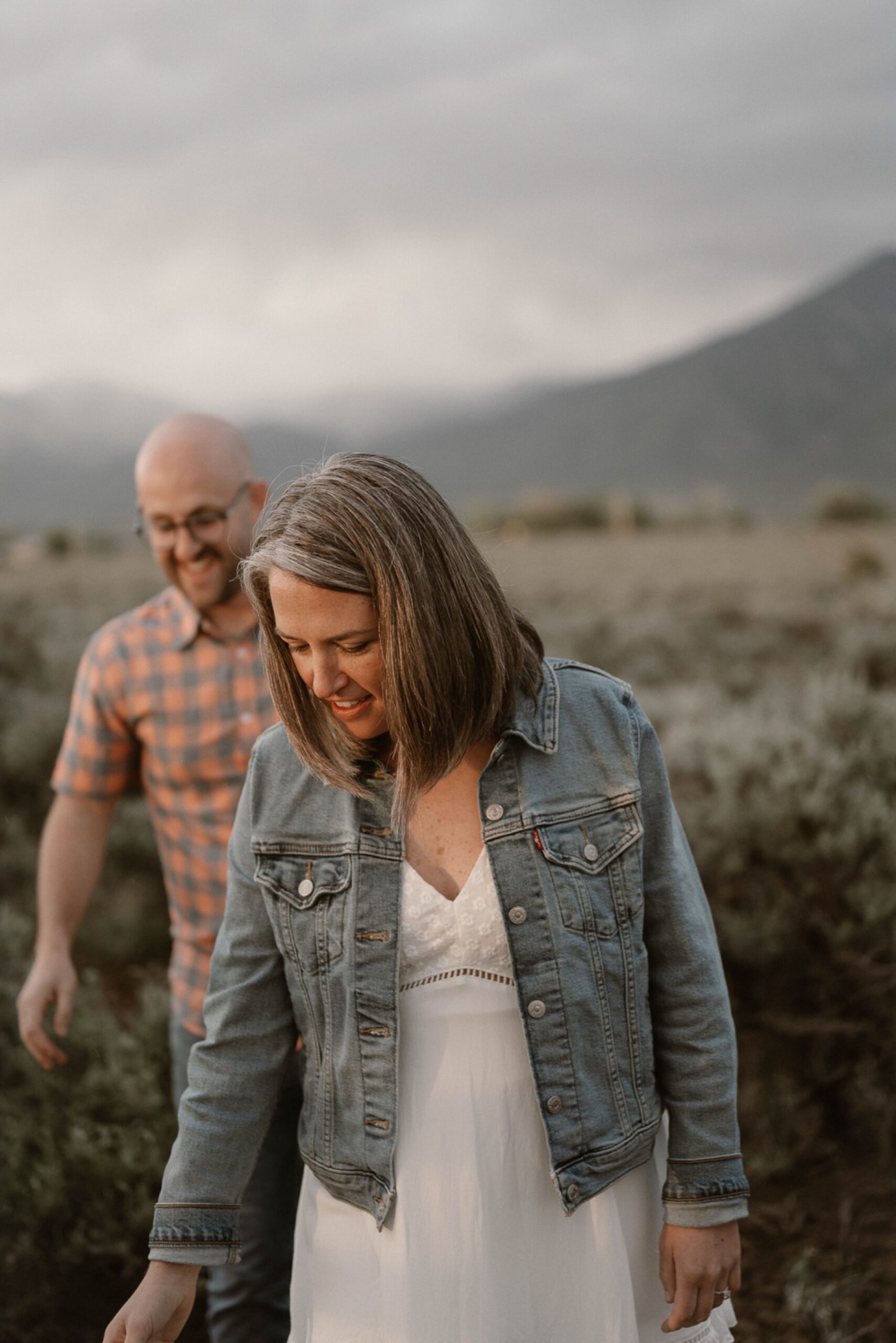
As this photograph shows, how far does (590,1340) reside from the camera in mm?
1581

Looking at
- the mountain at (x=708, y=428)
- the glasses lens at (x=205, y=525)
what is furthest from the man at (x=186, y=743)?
the mountain at (x=708, y=428)

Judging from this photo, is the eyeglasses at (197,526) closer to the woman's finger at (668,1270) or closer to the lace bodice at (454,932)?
the lace bodice at (454,932)

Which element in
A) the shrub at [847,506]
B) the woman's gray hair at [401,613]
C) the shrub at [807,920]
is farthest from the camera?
the shrub at [847,506]

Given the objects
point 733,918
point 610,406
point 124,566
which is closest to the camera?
point 733,918

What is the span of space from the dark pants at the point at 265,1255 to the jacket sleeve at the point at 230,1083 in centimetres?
75

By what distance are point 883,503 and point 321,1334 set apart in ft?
82.3

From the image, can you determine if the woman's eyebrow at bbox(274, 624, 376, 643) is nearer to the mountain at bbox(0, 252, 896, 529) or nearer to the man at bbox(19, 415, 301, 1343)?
the man at bbox(19, 415, 301, 1343)

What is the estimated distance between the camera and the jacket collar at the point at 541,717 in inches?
63.7

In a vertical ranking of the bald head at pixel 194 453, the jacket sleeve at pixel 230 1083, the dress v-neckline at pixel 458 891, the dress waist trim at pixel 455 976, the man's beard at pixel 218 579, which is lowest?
the jacket sleeve at pixel 230 1083

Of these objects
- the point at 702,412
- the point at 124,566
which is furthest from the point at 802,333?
the point at 124,566

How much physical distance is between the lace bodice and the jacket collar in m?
0.18

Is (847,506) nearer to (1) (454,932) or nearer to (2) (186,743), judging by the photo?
(2) (186,743)

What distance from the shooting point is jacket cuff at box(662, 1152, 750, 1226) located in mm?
1604

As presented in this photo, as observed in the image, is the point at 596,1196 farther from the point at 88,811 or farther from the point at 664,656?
the point at 664,656
